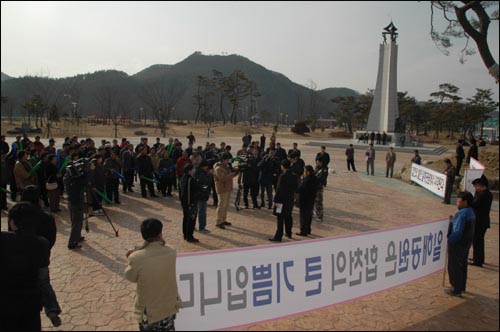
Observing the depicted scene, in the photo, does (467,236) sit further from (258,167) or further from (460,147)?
(460,147)

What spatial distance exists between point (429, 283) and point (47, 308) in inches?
214

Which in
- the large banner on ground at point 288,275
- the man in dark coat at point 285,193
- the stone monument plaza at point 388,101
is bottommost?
the large banner on ground at point 288,275

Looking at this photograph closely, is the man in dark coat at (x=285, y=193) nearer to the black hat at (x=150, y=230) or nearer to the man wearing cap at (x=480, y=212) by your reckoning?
the man wearing cap at (x=480, y=212)

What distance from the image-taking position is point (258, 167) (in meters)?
8.94

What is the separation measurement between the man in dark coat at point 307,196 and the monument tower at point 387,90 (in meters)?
30.3

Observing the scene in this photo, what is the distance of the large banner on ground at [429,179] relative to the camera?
11.0 metres

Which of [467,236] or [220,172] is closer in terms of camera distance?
[467,236]

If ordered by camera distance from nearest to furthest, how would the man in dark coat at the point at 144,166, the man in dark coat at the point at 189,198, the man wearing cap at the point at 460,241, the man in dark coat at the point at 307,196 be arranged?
1. the man wearing cap at the point at 460,241
2. the man in dark coat at the point at 189,198
3. the man in dark coat at the point at 307,196
4. the man in dark coat at the point at 144,166

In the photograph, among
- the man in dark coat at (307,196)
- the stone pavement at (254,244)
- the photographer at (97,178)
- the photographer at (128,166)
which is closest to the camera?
the stone pavement at (254,244)

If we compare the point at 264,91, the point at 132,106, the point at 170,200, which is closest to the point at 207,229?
the point at 170,200

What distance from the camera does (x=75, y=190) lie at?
18.9 ft

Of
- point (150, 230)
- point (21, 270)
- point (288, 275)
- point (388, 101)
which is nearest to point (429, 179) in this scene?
point (288, 275)

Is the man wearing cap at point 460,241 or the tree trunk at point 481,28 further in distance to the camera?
the tree trunk at point 481,28

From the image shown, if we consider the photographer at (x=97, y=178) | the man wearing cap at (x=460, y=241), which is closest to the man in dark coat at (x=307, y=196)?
the man wearing cap at (x=460, y=241)
